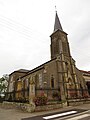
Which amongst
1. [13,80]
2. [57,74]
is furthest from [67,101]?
[13,80]

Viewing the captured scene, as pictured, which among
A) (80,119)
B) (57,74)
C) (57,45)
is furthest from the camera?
(57,45)

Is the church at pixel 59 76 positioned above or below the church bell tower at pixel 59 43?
below

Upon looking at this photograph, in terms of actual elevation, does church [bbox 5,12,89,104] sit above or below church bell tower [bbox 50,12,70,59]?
below

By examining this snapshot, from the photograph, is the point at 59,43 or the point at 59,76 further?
the point at 59,43

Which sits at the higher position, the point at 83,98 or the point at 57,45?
the point at 57,45

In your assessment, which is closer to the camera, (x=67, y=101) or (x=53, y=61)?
(x=67, y=101)

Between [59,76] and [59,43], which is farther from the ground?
[59,43]

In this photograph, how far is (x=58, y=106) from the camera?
14.2 metres

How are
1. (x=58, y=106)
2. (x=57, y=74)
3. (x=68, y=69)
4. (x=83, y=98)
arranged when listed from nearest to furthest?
1. (x=58, y=106)
2. (x=83, y=98)
3. (x=57, y=74)
4. (x=68, y=69)

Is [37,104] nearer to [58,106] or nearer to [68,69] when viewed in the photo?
[58,106]

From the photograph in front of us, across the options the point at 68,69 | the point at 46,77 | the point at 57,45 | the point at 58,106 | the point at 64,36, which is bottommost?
the point at 58,106

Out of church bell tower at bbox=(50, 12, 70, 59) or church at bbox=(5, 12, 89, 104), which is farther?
church bell tower at bbox=(50, 12, 70, 59)

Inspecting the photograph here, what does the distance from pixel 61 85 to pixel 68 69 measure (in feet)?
18.3

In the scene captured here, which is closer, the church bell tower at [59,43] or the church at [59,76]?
the church at [59,76]
